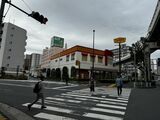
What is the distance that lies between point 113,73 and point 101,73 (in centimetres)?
774

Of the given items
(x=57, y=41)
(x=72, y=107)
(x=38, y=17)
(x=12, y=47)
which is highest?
(x=57, y=41)

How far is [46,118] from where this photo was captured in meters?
6.59

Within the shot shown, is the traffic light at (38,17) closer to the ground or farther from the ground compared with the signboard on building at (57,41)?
closer to the ground

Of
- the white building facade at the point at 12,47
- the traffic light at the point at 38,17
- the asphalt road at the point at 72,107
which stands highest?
the white building facade at the point at 12,47

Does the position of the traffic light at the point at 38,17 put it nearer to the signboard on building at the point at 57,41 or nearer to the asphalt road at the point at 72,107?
the asphalt road at the point at 72,107

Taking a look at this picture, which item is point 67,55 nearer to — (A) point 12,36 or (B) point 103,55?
(B) point 103,55

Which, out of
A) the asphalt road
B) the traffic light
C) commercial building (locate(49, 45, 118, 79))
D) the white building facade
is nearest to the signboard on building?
the white building facade

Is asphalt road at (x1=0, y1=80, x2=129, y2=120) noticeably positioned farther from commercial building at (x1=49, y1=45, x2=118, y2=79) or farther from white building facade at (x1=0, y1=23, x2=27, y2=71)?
white building facade at (x1=0, y1=23, x2=27, y2=71)

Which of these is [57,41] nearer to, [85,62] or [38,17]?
[85,62]

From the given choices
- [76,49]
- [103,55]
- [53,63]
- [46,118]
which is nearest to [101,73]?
[103,55]

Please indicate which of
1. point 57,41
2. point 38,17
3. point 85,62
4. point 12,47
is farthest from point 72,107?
point 57,41

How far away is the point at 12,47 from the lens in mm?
56625

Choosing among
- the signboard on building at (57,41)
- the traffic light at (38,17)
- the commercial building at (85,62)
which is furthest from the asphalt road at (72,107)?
the signboard on building at (57,41)

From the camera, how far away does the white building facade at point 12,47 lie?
54.8 m
